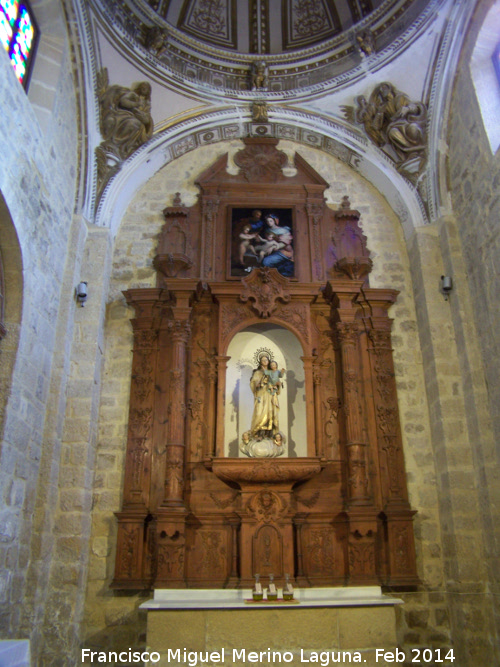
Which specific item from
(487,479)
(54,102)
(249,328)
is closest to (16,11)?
(54,102)

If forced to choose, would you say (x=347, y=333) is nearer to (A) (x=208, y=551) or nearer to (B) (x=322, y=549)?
(B) (x=322, y=549)

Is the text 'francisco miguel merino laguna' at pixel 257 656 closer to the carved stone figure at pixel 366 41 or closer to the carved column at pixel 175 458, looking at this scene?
the carved column at pixel 175 458

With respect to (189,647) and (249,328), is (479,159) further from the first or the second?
(189,647)

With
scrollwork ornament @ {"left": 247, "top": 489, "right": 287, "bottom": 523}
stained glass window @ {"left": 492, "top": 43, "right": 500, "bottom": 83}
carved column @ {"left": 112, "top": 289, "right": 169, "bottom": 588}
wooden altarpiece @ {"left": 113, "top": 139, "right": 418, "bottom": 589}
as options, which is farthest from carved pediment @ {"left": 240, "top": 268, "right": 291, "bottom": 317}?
stained glass window @ {"left": 492, "top": 43, "right": 500, "bottom": 83}

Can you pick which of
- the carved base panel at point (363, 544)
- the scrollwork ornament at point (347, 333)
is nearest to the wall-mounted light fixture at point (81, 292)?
the scrollwork ornament at point (347, 333)

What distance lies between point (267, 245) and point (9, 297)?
393cm

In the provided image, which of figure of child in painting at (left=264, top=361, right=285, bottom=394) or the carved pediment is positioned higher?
the carved pediment

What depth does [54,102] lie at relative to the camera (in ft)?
22.7

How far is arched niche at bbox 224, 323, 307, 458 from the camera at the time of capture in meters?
7.64

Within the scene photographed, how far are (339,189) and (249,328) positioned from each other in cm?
276

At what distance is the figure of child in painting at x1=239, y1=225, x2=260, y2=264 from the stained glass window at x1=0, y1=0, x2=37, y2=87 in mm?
3437

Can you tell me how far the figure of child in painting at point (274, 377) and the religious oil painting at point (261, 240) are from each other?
149 centimetres

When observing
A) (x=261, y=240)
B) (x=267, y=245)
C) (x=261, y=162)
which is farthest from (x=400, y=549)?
(x=261, y=162)

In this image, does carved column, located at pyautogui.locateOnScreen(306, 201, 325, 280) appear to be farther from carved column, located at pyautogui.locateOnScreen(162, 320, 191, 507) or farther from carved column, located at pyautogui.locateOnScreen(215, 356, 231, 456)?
carved column, located at pyautogui.locateOnScreen(162, 320, 191, 507)
